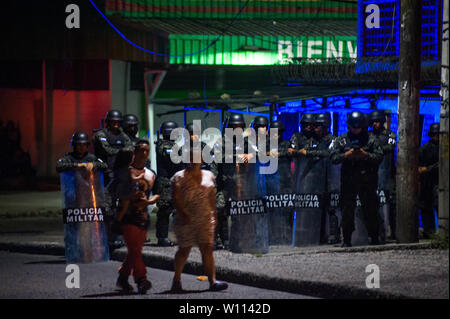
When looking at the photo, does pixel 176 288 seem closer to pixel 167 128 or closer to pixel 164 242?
pixel 164 242

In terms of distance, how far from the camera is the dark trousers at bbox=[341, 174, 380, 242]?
505 inches

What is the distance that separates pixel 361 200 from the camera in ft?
42.7

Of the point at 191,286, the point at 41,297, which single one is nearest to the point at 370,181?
the point at 191,286

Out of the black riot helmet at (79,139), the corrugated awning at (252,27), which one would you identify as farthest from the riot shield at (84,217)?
the corrugated awning at (252,27)

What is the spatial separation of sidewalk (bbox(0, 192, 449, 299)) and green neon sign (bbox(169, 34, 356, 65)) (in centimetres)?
1507

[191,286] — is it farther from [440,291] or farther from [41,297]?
[440,291]

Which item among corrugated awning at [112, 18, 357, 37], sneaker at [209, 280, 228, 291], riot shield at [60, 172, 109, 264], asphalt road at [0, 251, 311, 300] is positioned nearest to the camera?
asphalt road at [0, 251, 311, 300]

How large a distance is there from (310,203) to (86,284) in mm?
3932

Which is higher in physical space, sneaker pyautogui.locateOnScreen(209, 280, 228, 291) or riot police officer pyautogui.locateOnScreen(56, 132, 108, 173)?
riot police officer pyautogui.locateOnScreen(56, 132, 108, 173)

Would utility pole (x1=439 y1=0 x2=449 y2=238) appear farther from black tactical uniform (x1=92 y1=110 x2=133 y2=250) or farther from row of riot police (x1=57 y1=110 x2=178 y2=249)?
black tactical uniform (x1=92 y1=110 x2=133 y2=250)

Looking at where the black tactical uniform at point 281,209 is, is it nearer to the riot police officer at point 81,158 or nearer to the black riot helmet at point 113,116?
the black riot helmet at point 113,116

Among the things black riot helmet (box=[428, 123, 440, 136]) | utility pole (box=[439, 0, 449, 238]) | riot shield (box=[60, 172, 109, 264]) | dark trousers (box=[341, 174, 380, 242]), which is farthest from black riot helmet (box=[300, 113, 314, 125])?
riot shield (box=[60, 172, 109, 264])

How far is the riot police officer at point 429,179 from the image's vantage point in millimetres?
14398

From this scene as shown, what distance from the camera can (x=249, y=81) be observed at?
2809 cm
